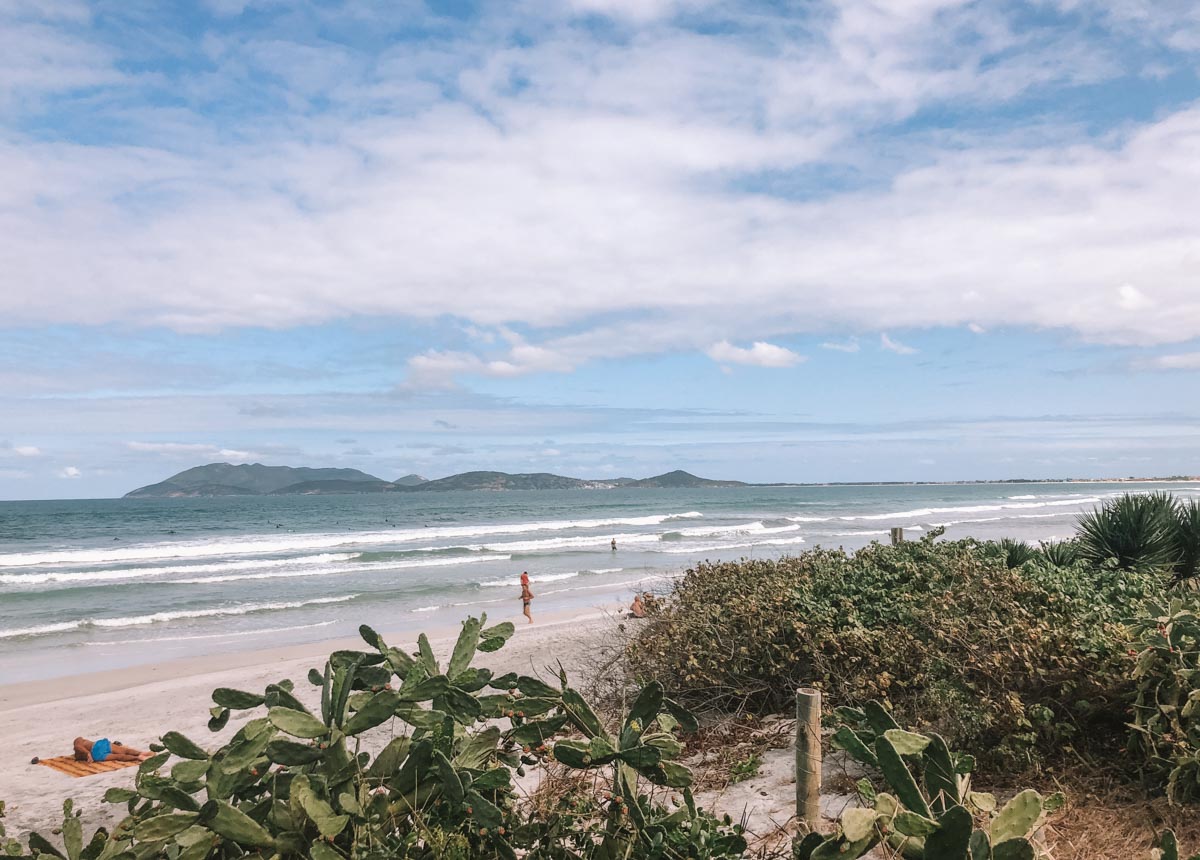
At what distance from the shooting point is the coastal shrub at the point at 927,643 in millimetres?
5043

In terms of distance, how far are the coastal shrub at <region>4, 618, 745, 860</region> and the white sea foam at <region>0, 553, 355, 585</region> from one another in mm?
29316

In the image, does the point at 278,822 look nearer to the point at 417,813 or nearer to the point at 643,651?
the point at 417,813

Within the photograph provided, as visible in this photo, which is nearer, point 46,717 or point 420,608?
point 46,717

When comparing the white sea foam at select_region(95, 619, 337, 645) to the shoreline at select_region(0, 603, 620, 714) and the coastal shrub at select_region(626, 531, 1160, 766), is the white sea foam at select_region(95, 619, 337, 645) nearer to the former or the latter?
the shoreline at select_region(0, 603, 620, 714)

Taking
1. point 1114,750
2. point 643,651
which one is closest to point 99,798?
point 643,651

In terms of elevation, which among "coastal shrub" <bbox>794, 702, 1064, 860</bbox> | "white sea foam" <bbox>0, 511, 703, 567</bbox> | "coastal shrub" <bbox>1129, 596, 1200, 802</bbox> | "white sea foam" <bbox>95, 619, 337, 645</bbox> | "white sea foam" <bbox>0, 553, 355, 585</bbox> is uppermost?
"coastal shrub" <bbox>794, 702, 1064, 860</bbox>

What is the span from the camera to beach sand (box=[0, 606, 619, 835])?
307 inches

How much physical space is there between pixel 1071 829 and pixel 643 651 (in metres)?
3.77

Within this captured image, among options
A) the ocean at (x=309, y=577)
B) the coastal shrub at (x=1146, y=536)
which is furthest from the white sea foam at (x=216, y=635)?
the coastal shrub at (x=1146, y=536)

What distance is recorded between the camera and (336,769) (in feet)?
9.25

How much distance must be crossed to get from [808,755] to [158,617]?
20.3 meters

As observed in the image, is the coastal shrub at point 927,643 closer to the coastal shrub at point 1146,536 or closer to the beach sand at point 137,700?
the beach sand at point 137,700

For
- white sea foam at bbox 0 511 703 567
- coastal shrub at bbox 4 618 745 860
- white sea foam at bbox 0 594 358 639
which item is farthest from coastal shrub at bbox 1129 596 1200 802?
white sea foam at bbox 0 511 703 567

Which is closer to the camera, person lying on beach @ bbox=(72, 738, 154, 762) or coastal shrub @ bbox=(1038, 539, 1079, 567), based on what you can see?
person lying on beach @ bbox=(72, 738, 154, 762)
